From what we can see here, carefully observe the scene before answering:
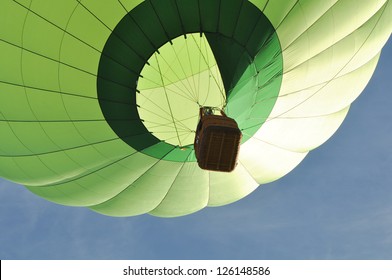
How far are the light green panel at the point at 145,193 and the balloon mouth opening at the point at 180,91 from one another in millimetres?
659

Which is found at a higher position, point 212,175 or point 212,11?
point 212,11

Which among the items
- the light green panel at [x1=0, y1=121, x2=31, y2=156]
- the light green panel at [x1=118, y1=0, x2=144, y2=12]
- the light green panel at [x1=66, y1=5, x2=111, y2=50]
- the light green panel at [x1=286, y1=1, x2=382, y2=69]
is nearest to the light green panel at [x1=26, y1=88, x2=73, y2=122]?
the light green panel at [x1=0, y1=121, x2=31, y2=156]

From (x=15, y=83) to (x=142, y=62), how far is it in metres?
1.81

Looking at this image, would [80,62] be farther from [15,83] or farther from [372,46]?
[372,46]

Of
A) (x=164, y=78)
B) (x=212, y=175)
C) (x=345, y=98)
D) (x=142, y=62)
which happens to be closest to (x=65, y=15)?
(x=142, y=62)

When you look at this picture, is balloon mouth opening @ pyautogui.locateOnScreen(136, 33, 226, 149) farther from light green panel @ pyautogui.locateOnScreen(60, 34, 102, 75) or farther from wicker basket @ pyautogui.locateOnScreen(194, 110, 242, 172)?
wicker basket @ pyautogui.locateOnScreen(194, 110, 242, 172)

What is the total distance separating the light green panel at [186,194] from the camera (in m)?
8.99

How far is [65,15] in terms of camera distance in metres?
6.71

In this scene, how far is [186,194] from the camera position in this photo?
936 cm

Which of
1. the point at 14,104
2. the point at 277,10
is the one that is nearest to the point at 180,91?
the point at 277,10

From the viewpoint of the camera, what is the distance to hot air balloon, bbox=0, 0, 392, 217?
6.95m

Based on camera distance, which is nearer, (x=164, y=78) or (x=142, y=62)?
(x=142, y=62)

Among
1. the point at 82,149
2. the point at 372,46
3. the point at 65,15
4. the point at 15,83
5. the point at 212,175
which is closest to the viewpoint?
the point at 65,15

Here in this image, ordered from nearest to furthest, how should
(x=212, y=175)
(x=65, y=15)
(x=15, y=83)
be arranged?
(x=65, y=15) < (x=15, y=83) < (x=212, y=175)
